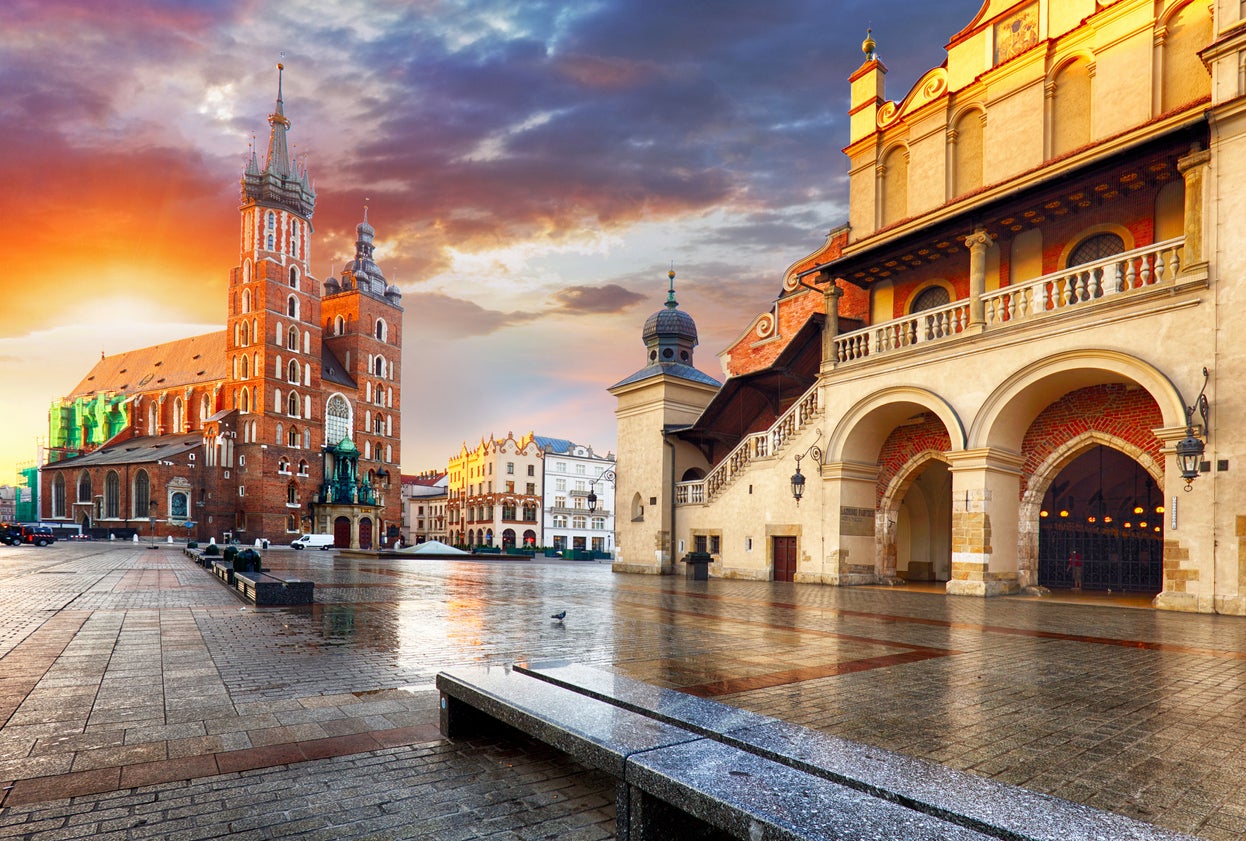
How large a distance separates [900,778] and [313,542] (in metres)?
69.6

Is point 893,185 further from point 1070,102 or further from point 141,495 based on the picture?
point 141,495

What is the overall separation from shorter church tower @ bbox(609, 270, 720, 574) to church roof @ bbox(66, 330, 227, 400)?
6510 centimetres

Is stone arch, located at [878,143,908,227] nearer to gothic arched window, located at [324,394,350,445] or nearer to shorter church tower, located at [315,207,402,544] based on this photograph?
shorter church tower, located at [315,207,402,544]

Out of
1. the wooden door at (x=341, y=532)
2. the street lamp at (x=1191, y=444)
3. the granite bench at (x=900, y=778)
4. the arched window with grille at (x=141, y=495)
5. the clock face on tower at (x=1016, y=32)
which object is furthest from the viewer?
the wooden door at (x=341, y=532)

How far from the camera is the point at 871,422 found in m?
21.5

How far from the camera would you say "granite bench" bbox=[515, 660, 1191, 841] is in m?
2.39

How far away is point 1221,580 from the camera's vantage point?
1338 cm

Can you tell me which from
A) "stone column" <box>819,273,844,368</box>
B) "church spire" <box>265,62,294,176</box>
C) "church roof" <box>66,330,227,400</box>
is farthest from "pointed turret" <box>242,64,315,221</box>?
"stone column" <box>819,273,844,368</box>

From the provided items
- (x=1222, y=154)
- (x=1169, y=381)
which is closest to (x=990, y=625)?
(x=1169, y=381)

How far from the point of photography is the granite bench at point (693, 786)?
2422 mm

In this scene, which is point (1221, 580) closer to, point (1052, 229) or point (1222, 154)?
point (1222, 154)

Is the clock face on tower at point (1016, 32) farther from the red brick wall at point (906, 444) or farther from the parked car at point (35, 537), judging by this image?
the parked car at point (35, 537)

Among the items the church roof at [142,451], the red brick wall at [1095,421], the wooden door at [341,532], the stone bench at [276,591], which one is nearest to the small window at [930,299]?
the red brick wall at [1095,421]

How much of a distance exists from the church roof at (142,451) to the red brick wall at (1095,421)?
72421 mm
